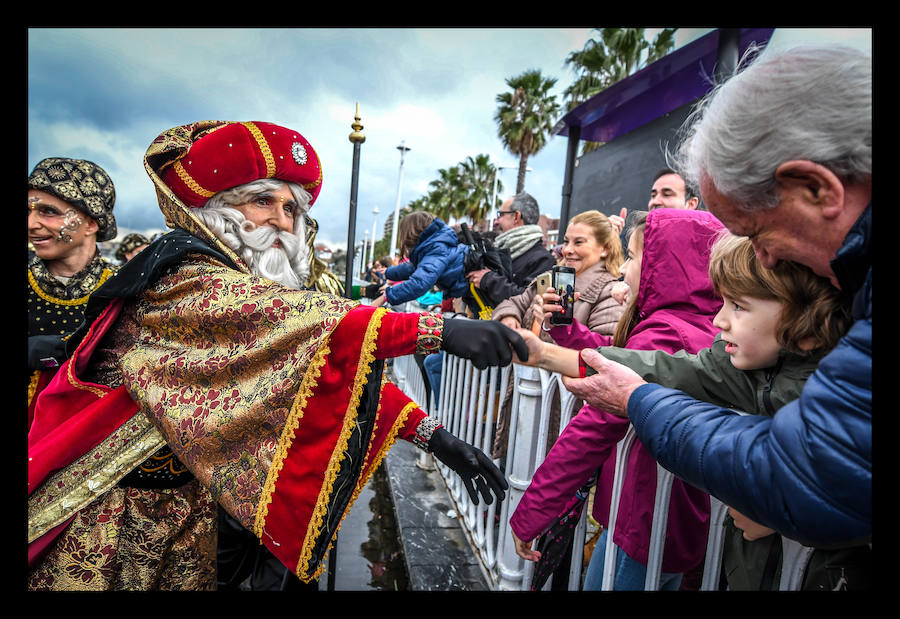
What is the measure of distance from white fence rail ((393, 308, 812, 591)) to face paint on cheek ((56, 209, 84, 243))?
2.27 m

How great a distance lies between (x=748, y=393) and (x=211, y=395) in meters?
1.51

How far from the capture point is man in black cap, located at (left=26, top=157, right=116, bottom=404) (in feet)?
7.37

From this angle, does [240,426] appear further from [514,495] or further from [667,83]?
[667,83]

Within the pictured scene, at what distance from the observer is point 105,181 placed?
2.46 m

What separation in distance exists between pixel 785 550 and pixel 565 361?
740mm

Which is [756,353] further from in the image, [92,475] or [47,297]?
[47,297]

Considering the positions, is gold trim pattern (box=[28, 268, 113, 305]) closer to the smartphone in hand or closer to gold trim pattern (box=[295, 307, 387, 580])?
gold trim pattern (box=[295, 307, 387, 580])

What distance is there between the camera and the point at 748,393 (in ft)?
4.26

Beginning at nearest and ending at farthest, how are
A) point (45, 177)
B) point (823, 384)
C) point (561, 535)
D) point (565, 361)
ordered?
point (823, 384) → point (565, 361) → point (561, 535) → point (45, 177)

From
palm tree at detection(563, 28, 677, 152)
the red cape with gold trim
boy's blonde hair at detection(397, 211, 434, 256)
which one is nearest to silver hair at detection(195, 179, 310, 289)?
the red cape with gold trim

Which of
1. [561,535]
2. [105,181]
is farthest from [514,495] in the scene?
[105,181]

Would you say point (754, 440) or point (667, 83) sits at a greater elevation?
point (667, 83)

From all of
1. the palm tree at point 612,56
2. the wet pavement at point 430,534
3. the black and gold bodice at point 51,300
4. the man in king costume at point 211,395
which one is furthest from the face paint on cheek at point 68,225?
the palm tree at point 612,56

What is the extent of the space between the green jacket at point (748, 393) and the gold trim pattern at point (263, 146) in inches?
54.7
